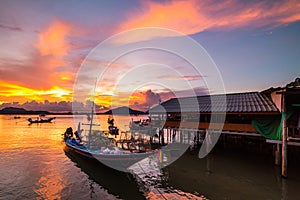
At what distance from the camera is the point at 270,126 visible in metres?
15.2

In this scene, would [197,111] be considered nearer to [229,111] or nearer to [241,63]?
[229,111]

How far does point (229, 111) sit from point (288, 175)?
5.97 metres

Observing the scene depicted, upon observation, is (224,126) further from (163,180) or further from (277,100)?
(163,180)

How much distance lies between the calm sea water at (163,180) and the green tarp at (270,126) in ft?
9.22

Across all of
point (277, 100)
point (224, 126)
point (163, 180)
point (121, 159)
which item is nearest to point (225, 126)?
point (224, 126)

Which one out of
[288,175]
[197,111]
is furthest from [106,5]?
[288,175]

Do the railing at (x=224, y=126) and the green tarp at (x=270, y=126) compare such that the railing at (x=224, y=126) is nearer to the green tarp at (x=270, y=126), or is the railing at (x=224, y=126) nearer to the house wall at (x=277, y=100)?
the green tarp at (x=270, y=126)

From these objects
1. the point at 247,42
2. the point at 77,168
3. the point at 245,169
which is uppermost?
the point at 247,42

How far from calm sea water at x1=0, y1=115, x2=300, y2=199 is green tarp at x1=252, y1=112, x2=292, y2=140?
9.22 feet

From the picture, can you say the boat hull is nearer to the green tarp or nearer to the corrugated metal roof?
the corrugated metal roof

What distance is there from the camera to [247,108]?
15977 millimetres

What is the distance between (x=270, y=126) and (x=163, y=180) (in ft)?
30.2

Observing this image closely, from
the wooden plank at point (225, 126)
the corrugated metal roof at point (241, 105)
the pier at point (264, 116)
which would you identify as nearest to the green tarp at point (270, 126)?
the pier at point (264, 116)

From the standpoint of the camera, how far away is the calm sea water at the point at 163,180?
1221 cm
